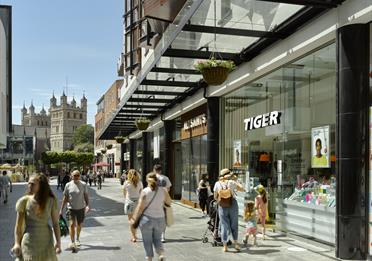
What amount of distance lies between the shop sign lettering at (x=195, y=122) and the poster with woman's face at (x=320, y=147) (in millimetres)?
8370

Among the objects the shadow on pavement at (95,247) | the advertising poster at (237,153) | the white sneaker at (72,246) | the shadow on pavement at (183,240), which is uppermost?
the advertising poster at (237,153)

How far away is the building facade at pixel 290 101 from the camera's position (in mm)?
8820

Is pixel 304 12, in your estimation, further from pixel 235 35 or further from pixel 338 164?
Answer: pixel 338 164

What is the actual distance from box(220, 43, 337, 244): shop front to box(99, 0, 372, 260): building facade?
3 centimetres

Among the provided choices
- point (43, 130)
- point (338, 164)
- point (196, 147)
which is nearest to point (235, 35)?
point (338, 164)

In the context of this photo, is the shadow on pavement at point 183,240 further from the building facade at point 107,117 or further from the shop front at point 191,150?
the building facade at point 107,117

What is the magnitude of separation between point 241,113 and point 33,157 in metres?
97.1

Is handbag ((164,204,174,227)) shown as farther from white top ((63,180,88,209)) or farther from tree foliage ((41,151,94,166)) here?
tree foliage ((41,151,94,166))

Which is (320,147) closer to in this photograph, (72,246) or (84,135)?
(72,246)

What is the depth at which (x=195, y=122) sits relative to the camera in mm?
20719

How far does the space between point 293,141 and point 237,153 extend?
3.83 m

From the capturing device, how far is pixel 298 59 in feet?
38.4

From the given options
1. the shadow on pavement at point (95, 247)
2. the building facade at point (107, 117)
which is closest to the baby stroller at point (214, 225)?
the shadow on pavement at point (95, 247)

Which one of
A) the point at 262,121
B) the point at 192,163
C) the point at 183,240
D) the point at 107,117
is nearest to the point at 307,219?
the point at 183,240
